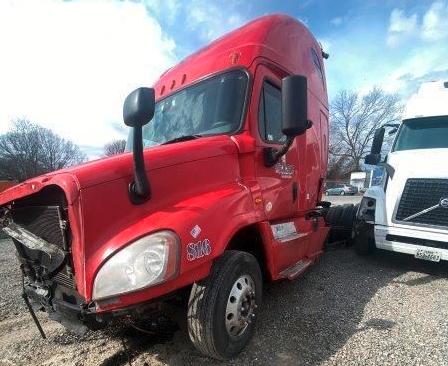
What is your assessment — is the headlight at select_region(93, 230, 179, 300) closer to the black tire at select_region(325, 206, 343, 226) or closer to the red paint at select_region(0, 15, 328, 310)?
the red paint at select_region(0, 15, 328, 310)

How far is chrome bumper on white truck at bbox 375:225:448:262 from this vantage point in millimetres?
5250

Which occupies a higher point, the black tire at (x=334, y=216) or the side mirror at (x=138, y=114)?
the side mirror at (x=138, y=114)

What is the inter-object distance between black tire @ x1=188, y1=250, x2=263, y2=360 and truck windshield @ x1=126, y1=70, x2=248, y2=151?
4.49 feet

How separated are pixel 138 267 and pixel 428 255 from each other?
464 centimetres

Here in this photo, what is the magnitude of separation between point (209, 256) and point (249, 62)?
7.13ft

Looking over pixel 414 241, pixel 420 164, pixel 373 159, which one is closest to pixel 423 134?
pixel 420 164

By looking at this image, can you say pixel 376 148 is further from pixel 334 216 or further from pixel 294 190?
pixel 294 190

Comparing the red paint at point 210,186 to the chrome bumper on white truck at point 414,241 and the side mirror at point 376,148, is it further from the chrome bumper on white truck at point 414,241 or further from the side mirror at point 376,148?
the side mirror at point 376,148

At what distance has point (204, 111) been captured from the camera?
384 centimetres

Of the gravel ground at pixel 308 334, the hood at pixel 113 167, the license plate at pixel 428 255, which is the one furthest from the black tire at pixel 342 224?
the hood at pixel 113 167

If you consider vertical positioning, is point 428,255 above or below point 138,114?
below

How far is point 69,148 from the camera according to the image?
208 ft

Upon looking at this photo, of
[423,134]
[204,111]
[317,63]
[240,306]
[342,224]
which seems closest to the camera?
[240,306]

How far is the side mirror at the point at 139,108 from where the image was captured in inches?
98.3
